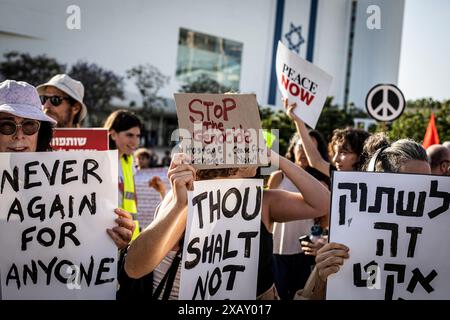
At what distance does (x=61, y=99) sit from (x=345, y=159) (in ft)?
6.49

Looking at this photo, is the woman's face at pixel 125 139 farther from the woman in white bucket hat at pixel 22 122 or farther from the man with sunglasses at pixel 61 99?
the woman in white bucket hat at pixel 22 122

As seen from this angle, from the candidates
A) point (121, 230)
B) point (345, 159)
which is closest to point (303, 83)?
point (345, 159)

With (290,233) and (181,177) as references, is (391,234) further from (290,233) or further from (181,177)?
(290,233)

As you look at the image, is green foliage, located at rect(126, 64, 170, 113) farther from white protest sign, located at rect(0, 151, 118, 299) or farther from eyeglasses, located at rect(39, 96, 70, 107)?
white protest sign, located at rect(0, 151, 118, 299)

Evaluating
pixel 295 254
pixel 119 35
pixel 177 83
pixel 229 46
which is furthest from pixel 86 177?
pixel 229 46

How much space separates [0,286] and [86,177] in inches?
19.4

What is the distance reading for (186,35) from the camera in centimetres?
3572

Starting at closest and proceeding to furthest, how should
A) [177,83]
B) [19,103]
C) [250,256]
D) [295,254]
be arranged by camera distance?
[250,256] → [19,103] → [295,254] → [177,83]

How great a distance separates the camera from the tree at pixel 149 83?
31.3 m

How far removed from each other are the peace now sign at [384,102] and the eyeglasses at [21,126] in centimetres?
450

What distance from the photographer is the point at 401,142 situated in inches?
84.3

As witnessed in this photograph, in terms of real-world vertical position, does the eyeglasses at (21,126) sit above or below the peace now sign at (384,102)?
below

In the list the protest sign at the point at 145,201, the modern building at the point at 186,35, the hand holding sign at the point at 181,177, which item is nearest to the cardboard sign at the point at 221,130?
the hand holding sign at the point at 181,177

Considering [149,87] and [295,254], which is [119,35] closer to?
Result: [149,87]
